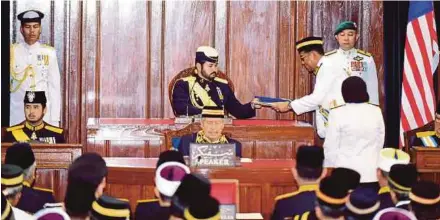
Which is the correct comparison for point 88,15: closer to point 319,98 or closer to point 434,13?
point 319,98

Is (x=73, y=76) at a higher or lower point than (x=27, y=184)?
higher

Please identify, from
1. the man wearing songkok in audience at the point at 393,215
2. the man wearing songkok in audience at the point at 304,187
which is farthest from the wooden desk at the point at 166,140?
the man wearing songkok in audience at the point at 393,215

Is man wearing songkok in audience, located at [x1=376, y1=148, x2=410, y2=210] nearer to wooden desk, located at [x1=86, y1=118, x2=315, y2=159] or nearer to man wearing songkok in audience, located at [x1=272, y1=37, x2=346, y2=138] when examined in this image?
wooden desk, located at [x1=86, y1=118, x2=315, y2=159]

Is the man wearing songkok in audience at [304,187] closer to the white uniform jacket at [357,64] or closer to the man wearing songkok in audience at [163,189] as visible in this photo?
the man wearing songkok in audience at [163,189]

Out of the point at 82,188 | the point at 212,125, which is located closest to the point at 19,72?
the point at 212,125

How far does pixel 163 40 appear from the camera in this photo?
23.0 feet

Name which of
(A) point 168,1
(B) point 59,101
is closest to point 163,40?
(A) point 168,1

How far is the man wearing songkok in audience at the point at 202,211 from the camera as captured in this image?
8.23 feet

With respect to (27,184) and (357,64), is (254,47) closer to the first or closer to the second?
(357,64)

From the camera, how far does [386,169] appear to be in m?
3.62

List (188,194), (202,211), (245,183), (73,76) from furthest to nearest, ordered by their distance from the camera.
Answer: (73,76) → (245,183) → (188,194) → (202,211)

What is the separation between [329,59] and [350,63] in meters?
0.28

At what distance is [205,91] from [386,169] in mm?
2774

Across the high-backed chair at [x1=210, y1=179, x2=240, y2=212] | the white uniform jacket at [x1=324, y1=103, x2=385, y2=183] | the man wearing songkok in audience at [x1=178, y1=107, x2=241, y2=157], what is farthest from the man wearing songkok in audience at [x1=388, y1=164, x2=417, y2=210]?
the man wearing songkok in audience at [x1=178, y1=107, x2=241, y2=157]
